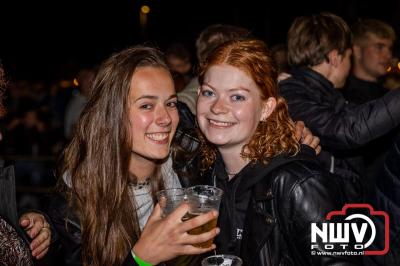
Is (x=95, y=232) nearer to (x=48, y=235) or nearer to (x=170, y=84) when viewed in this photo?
(x=48, y=235)

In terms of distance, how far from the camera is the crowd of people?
202 centimetres

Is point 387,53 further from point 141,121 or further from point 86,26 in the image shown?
point 86,26

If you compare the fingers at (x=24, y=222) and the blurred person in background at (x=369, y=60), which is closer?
the fingers at (x=24, y=222)

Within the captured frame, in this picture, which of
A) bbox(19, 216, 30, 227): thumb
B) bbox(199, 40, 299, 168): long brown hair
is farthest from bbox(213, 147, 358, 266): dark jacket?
bbox(19, 216, 30, 227): thumb

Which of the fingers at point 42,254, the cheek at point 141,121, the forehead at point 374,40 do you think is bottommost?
the fingers at point 42,254

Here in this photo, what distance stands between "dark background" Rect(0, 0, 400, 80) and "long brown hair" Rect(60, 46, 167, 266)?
18224 mm

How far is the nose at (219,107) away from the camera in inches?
94.0

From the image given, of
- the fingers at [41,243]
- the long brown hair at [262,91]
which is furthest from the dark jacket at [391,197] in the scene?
the fingers at [41,243]

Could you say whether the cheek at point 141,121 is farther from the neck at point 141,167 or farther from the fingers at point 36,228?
the fingers at point 36,228

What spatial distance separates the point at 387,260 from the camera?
2359 millimetres

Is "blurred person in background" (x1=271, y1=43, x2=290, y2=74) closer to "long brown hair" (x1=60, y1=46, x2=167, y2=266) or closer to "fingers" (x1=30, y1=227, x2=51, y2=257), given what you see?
"long brown hair" (x1=60, y1=46, x2=167, y2=266)

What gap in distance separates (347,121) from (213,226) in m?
1.61

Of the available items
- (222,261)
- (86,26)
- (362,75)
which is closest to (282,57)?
(362,75)

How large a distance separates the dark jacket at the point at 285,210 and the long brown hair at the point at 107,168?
62 cm
